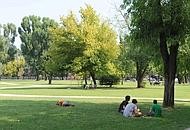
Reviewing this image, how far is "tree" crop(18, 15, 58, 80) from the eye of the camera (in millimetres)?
123875

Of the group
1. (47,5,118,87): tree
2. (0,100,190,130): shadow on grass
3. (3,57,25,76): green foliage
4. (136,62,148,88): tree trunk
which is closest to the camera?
(0,100,190,130): shadow on grass

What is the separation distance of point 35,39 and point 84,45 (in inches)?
2495

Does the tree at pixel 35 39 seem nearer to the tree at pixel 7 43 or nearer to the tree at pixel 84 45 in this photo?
the tree at pixel 7 43

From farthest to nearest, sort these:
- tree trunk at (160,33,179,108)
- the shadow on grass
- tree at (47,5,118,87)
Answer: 1. tree at (47,5,118,87)
2. tree trunk at (160,33,179,108)
3. the shadow on grass

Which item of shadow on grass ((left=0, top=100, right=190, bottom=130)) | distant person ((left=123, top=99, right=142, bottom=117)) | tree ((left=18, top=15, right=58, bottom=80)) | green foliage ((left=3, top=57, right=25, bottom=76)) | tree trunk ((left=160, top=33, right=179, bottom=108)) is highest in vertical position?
tree ((left=18, top=15, right=58, bottom=80))

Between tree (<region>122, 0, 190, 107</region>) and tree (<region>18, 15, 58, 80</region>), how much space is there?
9658 centimetres

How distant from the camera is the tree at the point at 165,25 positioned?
2447 centimetres

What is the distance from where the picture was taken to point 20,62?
134 meters

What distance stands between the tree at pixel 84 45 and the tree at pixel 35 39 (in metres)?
56.9

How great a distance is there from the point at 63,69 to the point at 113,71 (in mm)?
7257

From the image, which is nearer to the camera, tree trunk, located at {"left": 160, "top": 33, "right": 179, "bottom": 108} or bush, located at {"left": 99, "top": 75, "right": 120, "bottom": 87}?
tree trunk, located at {"left": 160, "top": 33, "right": 179, "bottom": 108}

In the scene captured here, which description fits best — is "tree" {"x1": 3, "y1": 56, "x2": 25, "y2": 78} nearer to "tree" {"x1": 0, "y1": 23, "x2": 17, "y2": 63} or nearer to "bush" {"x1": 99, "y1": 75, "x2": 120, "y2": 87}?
"tree" {"x1": 0, "y1": 23, "x2": 17, "y2": 63}

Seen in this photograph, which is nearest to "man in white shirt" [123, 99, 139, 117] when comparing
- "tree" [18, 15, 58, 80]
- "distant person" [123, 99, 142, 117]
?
"distant person" [123, 99, 142, 117]

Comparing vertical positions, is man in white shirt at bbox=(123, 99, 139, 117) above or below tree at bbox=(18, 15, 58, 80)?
below
